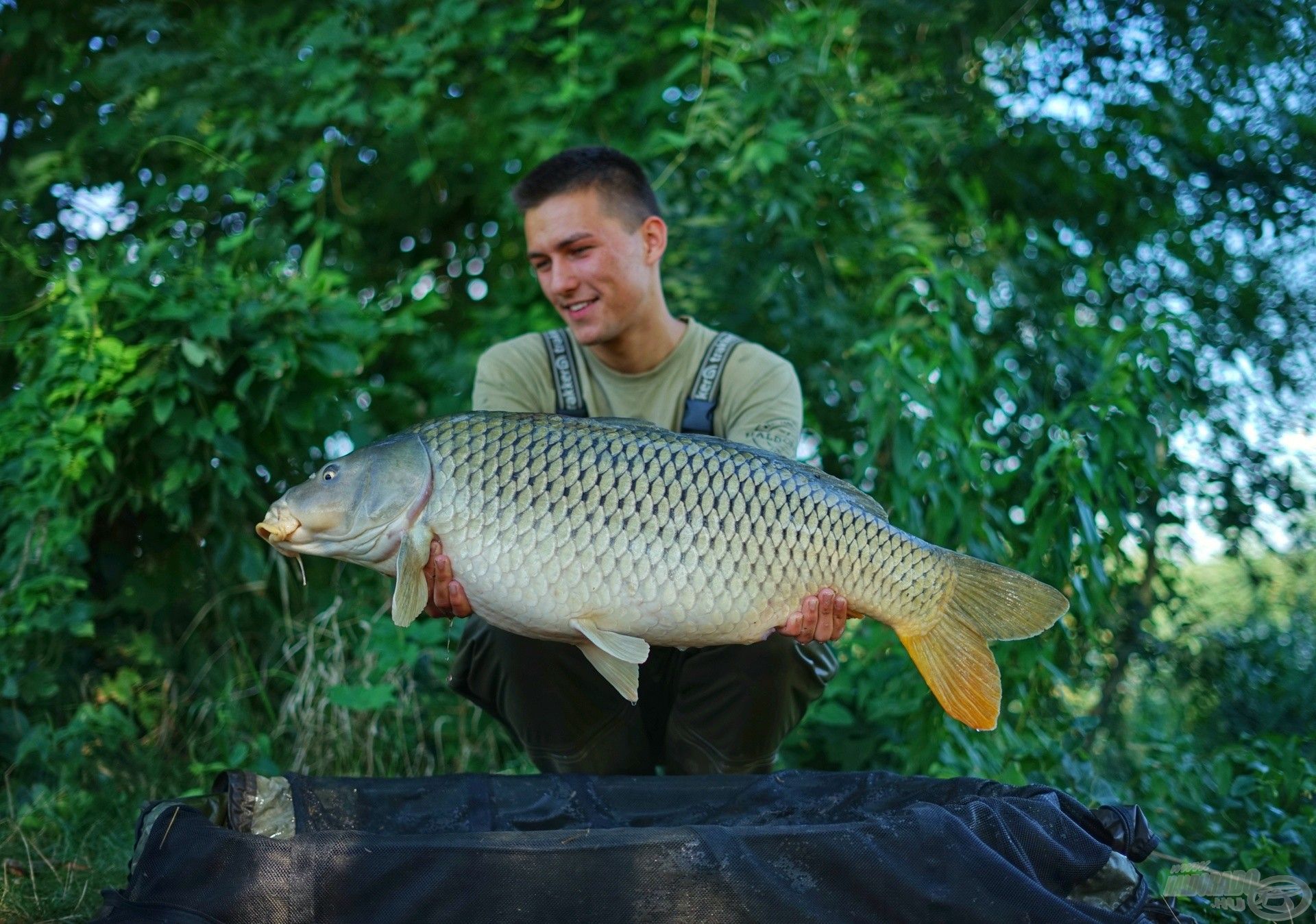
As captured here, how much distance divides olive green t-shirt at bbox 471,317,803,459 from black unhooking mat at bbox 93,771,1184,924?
2.68 ft

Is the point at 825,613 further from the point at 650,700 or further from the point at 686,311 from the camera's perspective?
the point at 686,311

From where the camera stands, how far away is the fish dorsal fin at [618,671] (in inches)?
64.1

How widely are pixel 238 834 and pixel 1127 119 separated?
3172 mm

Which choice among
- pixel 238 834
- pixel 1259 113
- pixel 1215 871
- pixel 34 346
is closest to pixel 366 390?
pixel 34 346

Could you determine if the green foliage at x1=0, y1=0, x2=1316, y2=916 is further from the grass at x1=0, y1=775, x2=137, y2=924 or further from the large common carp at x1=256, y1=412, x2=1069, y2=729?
the large common carp at x1=256, y1=412, x2=1069, y2=729

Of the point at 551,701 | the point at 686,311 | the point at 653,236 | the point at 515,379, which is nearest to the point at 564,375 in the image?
the point at 515,379

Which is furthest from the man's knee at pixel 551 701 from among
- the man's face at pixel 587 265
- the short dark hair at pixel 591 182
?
the short dark hair at pixel 591 182

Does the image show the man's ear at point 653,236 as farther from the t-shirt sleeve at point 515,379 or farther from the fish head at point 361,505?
the fish head at point 361,505

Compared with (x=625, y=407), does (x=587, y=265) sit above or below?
above

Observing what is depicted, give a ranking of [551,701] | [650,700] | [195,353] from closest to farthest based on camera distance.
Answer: [551,701], [650,700], [195,353]

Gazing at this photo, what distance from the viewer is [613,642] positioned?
5.31 ft

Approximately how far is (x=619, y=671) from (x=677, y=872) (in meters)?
0.32

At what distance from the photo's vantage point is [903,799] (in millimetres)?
1731

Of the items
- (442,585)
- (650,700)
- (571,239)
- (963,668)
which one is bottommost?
(650,700)
